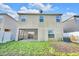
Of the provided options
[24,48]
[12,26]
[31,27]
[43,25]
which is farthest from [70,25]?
[12,26]

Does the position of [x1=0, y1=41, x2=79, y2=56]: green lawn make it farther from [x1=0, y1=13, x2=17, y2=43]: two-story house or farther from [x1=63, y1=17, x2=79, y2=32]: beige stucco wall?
[x1=63, y1=17, x2=79, y2=32]: beige stucco wall

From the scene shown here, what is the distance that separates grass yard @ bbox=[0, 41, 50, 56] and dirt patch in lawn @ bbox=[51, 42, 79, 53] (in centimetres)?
18

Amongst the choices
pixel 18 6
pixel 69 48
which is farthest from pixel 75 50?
pixel 18 6

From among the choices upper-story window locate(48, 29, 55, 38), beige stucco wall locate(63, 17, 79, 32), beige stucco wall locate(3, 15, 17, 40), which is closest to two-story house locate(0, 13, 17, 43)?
beige stucco wall locate(3, 15, 17, 40)

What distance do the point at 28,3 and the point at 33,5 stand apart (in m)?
0.12

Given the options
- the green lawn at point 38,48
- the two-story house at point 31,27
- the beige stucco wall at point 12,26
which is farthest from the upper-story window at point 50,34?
the beige stucco wall at point 12,26

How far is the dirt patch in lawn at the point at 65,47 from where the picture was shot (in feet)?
10.7

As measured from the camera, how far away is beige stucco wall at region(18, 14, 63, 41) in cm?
335

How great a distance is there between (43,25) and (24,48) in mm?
624

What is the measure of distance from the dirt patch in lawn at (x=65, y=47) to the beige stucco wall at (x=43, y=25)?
0.49ft

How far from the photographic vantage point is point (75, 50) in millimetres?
3256

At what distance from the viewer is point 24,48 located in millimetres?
3299

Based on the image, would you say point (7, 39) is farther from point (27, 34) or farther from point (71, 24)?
point (71, 24)

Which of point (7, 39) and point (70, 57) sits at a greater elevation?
point (7, 39)
